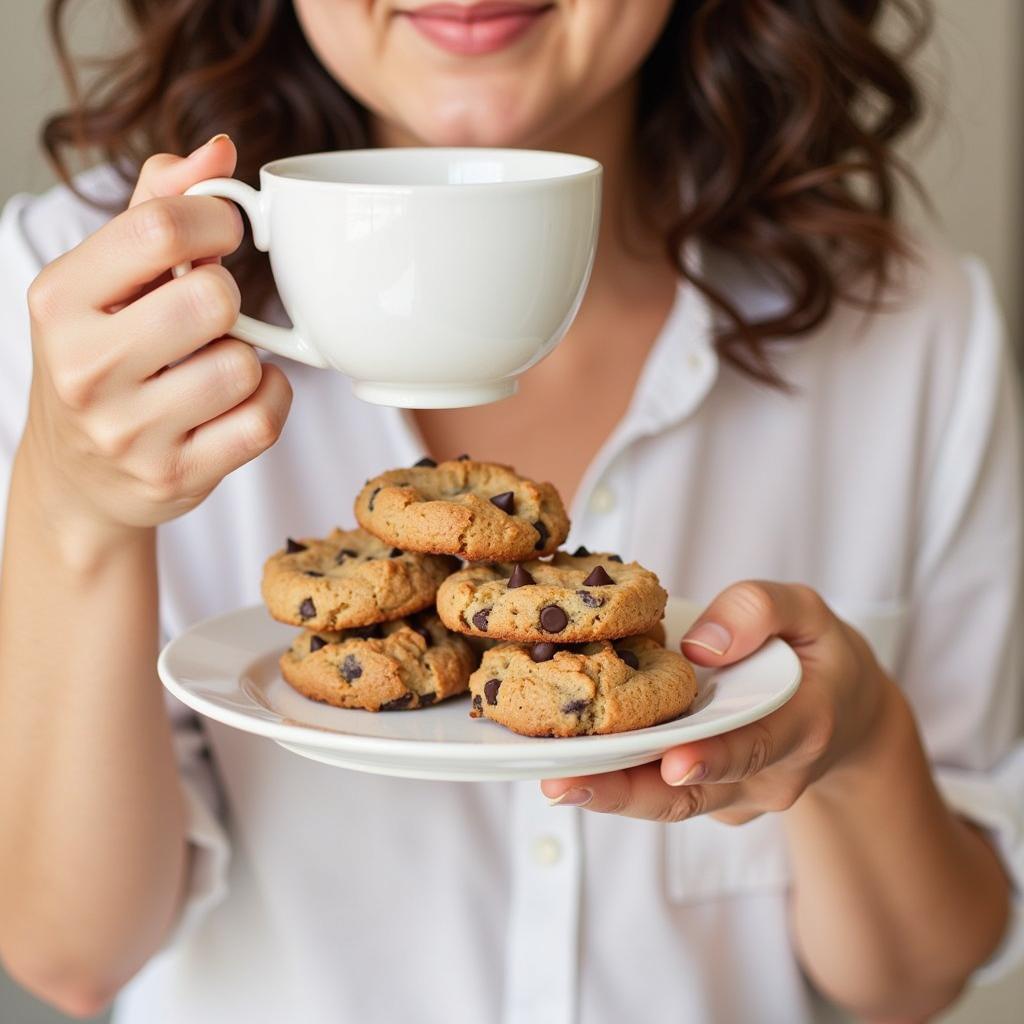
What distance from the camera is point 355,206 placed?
78 cm

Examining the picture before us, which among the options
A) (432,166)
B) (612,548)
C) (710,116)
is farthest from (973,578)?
(432,166)

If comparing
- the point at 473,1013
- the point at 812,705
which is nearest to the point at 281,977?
the point at 473,1013

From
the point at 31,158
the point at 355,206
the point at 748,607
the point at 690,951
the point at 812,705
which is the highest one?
the point at 355,206

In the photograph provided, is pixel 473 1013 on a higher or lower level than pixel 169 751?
lower

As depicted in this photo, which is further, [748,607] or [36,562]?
[36,562]

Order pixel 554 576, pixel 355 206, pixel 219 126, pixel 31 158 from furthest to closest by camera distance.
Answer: pixel 31 158
pixel 219 126
pixel 554 576
pixel 355 206

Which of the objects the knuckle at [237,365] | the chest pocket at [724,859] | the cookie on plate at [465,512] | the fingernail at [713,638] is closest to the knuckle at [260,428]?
the knuckle at [237,365]

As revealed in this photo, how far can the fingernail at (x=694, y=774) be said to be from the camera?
0.86m

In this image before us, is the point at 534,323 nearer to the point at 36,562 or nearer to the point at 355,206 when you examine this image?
the point at 355,206

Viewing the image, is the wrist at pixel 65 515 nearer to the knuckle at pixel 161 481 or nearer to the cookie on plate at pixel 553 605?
the knuckle at pixel 161 481

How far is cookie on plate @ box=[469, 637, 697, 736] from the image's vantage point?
33.5 inches

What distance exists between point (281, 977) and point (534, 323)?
3.15 feet

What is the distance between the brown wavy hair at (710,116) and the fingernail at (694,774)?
2.74ft

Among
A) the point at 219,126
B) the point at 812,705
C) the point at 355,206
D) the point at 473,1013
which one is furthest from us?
the point at 219,126
